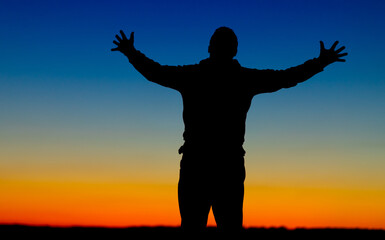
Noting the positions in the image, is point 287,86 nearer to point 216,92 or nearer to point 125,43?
point 216,92

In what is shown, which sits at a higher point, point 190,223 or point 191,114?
point 191,114

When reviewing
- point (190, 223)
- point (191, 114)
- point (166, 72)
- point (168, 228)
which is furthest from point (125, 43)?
point (168, 228)

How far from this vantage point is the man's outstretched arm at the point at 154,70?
480 centimetres

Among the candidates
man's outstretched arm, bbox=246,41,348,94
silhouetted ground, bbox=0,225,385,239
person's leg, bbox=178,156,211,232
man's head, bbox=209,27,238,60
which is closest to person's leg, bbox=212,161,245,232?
person's leg, bbox=178,156,211,232

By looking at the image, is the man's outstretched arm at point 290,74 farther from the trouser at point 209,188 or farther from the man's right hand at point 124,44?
the man's right hand at point 124,44

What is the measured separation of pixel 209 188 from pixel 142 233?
427 cm

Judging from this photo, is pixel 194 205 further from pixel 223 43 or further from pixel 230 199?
pixel 223 43

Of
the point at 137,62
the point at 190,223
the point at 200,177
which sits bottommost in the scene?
the point at 190,223

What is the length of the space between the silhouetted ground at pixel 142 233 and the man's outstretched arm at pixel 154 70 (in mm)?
3559

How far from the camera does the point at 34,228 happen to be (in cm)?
887

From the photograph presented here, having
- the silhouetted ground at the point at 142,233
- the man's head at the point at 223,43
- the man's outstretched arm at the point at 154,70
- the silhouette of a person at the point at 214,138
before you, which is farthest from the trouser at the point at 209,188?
the silhouetted ground at the point at 142,233

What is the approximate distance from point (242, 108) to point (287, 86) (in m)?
0.68

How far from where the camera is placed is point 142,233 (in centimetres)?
859

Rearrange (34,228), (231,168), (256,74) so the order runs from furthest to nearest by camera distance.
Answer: (34,228), (256,74), (231,168)
